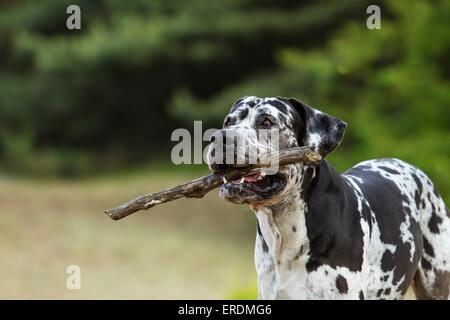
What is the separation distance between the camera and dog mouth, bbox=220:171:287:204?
15.7 feet

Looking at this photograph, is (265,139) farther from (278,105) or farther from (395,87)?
(395,87)

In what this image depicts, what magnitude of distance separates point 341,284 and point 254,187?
71cm

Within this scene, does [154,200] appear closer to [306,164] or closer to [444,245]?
A: [306,164]

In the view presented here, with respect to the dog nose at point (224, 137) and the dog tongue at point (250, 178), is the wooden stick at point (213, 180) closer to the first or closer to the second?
the dog tongue at point (250, 178)

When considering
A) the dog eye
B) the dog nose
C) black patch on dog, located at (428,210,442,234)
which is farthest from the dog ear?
black patch on dog, located at (428,210,442,234)

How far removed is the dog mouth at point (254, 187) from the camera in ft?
15.7

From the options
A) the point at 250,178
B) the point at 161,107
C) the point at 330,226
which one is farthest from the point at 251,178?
the point at 161,107

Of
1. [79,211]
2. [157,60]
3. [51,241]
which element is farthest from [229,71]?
[51,241]

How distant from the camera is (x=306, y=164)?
16.5ft

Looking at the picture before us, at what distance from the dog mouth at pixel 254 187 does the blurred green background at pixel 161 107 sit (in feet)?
18.7

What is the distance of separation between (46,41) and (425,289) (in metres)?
17.5

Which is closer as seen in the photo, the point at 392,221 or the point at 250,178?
the point at 250,178

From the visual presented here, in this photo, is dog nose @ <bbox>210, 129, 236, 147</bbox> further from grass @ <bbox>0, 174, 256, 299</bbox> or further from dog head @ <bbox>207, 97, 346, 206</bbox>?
grass @ <bbox>0, 174, 256, 299</bbox>

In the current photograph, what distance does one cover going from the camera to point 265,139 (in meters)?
4.91
